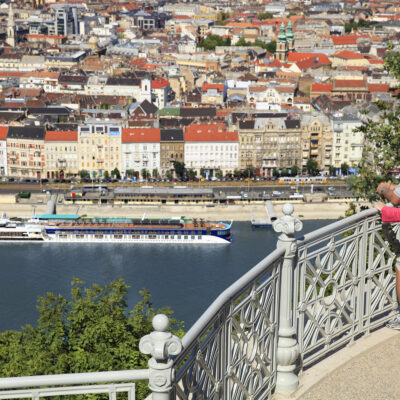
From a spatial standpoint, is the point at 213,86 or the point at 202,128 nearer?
the point at 202,128

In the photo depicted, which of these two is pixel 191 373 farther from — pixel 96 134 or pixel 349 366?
pixel 96 134

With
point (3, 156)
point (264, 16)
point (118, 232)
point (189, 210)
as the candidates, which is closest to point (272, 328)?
point (118, 232)

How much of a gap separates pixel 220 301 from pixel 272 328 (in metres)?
0.48

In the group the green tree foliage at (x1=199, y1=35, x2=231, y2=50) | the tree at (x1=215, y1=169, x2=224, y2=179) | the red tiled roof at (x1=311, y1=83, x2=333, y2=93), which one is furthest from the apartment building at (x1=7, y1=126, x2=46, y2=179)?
the green tree foliage at (x1=199, y1=35, x2=231, y2=50)

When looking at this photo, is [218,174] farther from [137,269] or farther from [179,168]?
[137,269]

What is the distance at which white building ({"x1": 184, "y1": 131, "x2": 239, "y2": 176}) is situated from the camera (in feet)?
80.9

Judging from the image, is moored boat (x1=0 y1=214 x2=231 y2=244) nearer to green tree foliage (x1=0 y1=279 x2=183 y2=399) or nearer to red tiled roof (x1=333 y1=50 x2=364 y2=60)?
green tree foliage (x1=0 y1=279 x2=183 y2=399)

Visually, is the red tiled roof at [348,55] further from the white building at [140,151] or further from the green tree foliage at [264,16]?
the white building at [140,151]

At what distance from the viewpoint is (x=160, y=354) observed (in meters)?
1.85

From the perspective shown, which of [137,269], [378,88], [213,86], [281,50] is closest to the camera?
[137,269]

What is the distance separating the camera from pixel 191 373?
2146 mm

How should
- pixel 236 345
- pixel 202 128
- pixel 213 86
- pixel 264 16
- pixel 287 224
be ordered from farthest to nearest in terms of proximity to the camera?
1. pixel 264 16
2. pixel 213 86
3. pixel 202 128
4. pixel 287 224
5. pixel 236 345

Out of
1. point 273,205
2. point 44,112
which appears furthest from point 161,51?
point 273,205

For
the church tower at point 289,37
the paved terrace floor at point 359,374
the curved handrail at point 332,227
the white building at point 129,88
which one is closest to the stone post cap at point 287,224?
the curved handrail at point 332,227
